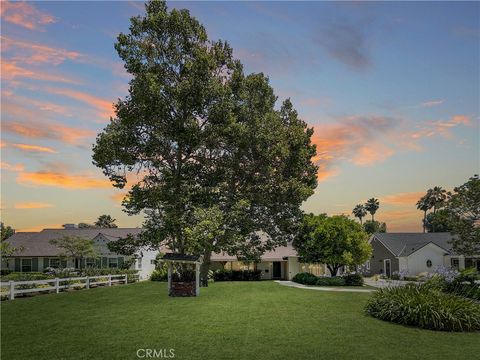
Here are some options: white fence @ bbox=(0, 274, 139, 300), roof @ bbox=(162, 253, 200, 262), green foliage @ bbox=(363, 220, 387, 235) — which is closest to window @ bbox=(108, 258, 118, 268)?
white fence @ bbox=(0, 274, 139, 300)

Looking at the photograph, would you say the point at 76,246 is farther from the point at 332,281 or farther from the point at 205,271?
the point at 332,281

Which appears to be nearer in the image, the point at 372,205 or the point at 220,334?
the point at 220,334

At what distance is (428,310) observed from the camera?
16703 millimetres

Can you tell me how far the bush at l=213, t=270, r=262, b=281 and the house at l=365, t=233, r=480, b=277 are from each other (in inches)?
633

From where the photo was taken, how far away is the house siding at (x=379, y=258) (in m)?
53.5

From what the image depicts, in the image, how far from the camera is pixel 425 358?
A: 12133mm

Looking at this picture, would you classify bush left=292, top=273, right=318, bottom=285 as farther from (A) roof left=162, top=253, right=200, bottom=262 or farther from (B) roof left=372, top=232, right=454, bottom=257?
(A) roof left=162, top=253, right=200, bottom=262

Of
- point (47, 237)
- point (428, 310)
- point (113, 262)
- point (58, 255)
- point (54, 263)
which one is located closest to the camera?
point (428, 310)

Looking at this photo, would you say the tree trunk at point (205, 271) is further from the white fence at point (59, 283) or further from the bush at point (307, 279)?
the bush at point (307, 279)

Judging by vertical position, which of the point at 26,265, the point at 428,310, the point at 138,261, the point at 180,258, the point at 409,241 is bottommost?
the point at 26,265

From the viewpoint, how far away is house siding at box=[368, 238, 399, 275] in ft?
175

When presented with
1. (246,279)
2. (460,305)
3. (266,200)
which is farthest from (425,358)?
(246,279)

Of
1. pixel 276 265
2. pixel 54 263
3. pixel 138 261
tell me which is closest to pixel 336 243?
pixel 276 265

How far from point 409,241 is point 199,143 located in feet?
112
